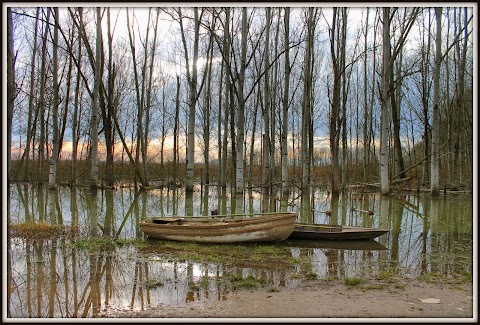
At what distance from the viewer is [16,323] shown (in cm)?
386

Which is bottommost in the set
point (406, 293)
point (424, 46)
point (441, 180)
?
point (406, 293)

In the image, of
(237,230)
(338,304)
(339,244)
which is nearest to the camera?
(338,304)

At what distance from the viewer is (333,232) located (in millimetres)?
9625

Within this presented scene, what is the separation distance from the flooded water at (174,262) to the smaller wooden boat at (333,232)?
24cm

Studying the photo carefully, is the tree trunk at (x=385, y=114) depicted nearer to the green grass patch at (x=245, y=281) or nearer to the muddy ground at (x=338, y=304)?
the muddy ground at (x=338, y=304)

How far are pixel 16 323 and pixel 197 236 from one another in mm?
5503

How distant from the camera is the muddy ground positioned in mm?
4883

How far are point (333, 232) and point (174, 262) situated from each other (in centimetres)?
405

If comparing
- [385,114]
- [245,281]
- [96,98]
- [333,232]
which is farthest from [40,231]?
[385,114]

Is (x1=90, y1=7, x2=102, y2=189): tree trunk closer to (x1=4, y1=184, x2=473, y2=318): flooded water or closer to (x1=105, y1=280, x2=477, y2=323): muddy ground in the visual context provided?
(x1=4, y1=184, x2=473, y2=318): flooded water

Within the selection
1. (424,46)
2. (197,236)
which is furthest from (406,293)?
(424,46)

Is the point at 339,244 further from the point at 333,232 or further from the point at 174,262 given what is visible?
the point at 174,262

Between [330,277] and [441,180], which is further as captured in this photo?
[441,180]

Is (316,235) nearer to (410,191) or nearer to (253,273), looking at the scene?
(253,273)
